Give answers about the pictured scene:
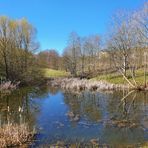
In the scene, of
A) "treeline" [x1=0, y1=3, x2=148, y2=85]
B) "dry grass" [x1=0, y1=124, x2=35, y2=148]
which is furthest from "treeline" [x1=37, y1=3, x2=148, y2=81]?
"dry grass" [x1=0, y1=124, x2=35, y2=148]

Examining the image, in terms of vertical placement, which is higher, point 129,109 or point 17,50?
point 17,50

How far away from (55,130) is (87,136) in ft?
7.86

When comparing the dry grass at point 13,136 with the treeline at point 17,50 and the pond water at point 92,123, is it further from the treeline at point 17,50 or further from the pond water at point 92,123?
the treeline at point 17,50

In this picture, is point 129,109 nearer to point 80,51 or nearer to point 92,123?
point 92,123

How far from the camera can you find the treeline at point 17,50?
182 feet

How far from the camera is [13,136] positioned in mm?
13133

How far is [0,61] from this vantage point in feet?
182

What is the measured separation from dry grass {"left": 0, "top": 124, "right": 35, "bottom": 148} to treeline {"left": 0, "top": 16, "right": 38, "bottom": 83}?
38.5 meters

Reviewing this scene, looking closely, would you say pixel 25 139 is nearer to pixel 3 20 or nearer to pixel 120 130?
pixel 120 130

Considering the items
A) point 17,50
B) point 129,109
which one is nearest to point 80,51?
point 17,50

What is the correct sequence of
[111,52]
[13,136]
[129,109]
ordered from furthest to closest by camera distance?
1. [111,52]
2. [129,109]
3. [13,136]

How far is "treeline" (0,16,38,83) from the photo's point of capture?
55.5 meters

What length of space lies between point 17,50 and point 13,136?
50095 millimetres

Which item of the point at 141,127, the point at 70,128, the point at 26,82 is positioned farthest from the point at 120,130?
the point at 26,82
